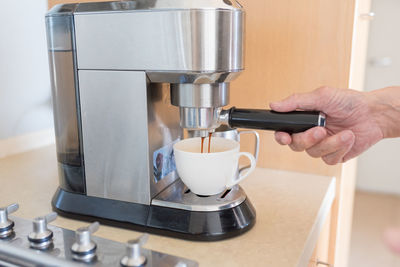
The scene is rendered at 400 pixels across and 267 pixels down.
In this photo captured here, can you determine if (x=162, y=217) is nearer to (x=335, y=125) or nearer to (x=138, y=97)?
(x=138, y=97)

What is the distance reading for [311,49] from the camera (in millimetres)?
773

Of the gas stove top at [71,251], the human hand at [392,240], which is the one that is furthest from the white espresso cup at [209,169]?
the human hand at [392,240]

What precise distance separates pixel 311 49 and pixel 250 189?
320mm

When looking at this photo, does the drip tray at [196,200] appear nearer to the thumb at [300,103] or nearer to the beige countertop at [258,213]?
the beige countertop at [258,213]

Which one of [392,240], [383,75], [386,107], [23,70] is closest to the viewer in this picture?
[392,240]

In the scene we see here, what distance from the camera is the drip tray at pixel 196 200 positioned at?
0.54 m

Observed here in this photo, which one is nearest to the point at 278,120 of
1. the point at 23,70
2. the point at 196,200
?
the point at 196,200

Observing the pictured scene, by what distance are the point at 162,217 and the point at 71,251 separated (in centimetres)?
15

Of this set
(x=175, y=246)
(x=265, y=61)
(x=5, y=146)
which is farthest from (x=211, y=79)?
(x=5, y=146)

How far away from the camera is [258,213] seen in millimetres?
620

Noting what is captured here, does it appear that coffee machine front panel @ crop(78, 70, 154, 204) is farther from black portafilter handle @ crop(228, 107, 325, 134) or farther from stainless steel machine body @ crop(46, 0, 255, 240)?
black portafilter handle @ crop(228, 107, 325, 134)

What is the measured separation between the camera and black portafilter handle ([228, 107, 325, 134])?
1.68 ft

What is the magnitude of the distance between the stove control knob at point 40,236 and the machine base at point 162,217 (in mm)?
119

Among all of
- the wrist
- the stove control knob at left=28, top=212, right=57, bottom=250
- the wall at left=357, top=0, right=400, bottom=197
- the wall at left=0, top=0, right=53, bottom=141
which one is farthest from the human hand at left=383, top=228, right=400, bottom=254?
the wall at left=357, top=0, right=400, bottom=197
